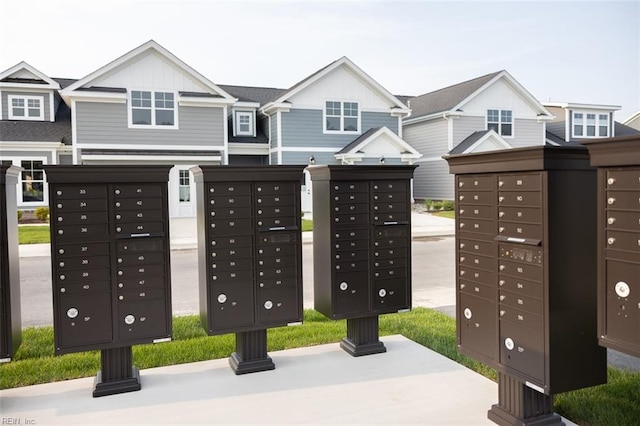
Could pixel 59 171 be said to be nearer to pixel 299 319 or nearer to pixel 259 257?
pixel 259 257

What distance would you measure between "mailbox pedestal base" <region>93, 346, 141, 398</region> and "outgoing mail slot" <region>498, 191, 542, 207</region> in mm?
2388

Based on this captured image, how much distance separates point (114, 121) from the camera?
1525cm

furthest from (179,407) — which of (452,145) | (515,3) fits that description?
Result: (452,145)

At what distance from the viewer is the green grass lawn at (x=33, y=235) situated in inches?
430

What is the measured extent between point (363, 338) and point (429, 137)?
17.1 metres

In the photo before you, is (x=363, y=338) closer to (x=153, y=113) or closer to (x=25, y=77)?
(x=153, y=113)

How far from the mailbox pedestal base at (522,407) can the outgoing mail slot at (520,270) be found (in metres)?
0.54

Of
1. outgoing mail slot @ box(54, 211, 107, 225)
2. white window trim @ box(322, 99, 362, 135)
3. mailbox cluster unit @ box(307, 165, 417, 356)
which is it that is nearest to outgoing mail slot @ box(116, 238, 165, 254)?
outgoing mail slot @ box(54, 211, 107, 225)

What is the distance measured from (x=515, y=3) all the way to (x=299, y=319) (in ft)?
24.0

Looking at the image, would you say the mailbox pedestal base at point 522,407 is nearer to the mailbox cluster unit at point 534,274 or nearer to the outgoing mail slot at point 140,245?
the mailbox cluster unit at point 534,274

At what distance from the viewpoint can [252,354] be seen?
3607mm

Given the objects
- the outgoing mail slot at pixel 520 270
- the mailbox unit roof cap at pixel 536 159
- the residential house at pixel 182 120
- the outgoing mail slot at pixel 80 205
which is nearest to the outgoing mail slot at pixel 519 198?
the mailbox unit roof cap at pixel 536 159

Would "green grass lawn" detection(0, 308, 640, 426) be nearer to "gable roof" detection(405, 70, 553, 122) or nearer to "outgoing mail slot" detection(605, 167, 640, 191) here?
"outgoing mail slot" detection(605, 167, 640, 191)

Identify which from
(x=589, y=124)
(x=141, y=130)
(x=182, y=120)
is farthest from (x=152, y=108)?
(x=589, y=124)
